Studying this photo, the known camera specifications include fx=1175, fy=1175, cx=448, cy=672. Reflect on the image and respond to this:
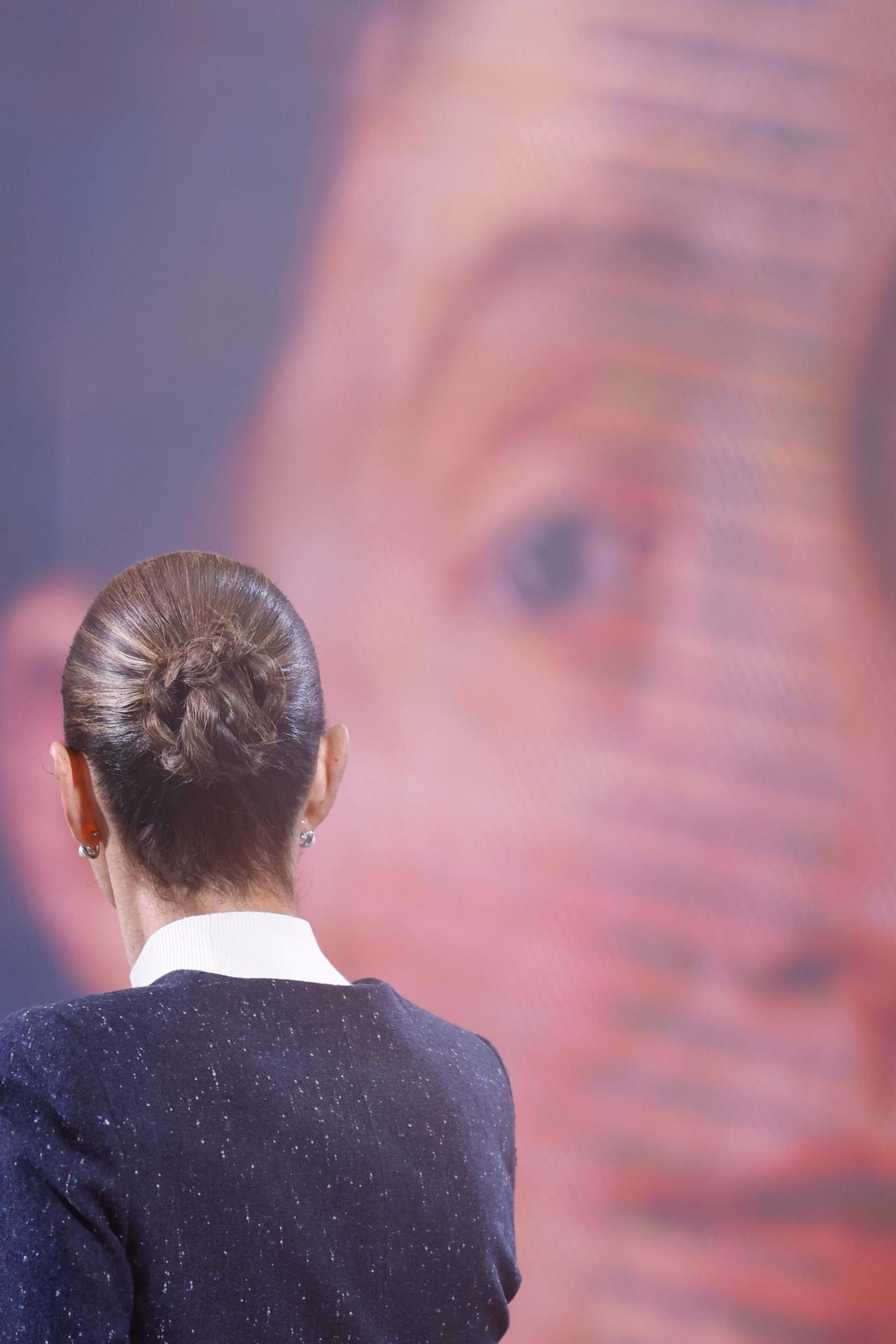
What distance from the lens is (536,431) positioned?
1422 mm

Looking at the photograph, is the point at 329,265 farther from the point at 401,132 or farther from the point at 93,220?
the point at 93,220

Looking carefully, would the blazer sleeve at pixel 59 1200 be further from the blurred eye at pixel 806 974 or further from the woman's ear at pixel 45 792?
the blurred eye at pixel 806 974

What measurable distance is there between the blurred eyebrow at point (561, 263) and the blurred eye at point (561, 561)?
208 millimetres

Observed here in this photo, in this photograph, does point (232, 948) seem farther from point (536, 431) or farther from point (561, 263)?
point (561, 263)

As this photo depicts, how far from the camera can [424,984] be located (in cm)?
140

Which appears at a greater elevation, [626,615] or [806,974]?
[626,615]

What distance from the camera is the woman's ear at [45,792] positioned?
1.41 m

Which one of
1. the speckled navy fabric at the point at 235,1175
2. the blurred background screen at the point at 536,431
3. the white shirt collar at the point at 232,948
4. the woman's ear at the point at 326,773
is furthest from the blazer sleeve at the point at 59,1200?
the blurred background screen at the point at 536,431

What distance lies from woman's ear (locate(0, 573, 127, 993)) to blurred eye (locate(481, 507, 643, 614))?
19.6 inches

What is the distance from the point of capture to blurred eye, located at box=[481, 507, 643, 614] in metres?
1.42

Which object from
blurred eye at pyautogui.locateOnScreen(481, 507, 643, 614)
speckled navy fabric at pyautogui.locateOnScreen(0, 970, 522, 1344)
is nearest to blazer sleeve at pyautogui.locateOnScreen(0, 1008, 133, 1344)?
speckled navy fabric at pyautogui.locateOnScreen(0, 970, 522, 1344)

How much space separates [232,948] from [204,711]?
0.15m

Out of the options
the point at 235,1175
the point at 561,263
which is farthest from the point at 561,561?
the point at 235,1175

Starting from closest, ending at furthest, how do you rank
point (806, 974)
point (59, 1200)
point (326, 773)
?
point (59, 1200) < point (326, 773) < point (806, 974)
